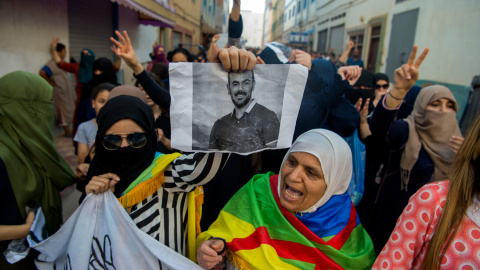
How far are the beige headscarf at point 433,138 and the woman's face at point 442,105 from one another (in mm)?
25

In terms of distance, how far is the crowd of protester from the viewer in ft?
3.78

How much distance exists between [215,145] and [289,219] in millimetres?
617

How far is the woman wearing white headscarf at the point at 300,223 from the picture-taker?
1427 mm

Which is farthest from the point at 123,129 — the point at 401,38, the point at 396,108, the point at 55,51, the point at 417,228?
the point at 401,38

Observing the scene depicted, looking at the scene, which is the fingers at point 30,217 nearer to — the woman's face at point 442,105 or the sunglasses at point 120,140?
the sunglasses at point 120,140

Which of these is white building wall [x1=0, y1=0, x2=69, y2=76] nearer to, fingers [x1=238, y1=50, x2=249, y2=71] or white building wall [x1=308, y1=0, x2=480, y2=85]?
fingers [x1=238, y1=50, x2=249, y2=71]

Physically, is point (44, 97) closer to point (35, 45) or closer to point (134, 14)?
point (35, 45)

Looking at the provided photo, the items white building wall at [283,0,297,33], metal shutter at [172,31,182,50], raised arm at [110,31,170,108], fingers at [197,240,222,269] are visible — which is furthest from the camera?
white building wall at [283,0,297,33]

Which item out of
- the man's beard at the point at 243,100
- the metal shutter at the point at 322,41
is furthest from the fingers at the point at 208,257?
the metal shutter at the point at 322,41

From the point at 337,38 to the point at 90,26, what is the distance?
42.7 feet

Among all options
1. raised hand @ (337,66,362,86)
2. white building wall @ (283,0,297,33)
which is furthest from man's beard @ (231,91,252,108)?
white building wall @ (283,0,297,33)

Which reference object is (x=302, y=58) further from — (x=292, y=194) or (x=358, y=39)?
(x=358, y=39)

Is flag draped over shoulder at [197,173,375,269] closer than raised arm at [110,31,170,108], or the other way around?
flag draped over shoulder at [197,173,375,269]

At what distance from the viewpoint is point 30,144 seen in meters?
1.83
